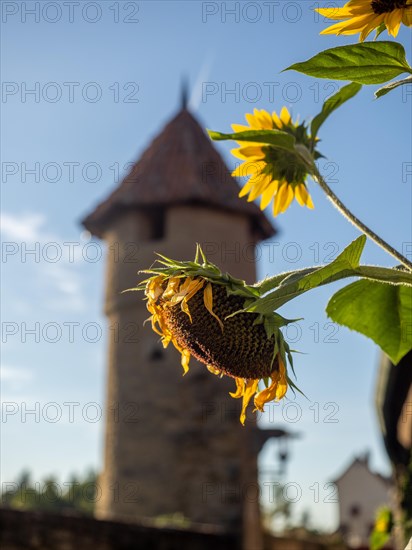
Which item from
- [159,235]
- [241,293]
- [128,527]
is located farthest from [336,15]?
[159,235]

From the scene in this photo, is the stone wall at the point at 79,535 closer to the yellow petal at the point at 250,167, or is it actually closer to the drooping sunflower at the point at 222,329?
the yellow petal at the point at 250,167

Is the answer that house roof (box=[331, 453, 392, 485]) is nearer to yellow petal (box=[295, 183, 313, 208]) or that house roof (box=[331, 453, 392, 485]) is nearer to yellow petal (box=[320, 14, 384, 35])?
yellow petal (box=[295, 183, 313, 208])

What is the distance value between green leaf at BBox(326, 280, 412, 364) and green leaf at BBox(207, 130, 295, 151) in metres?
0.23

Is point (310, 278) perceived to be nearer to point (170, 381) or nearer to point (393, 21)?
point (393, 21)

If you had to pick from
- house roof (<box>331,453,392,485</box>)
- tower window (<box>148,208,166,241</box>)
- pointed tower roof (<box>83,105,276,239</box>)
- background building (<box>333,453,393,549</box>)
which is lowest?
background building (<box>333,453,393,549</box>)

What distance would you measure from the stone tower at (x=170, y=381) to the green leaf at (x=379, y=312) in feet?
49.3

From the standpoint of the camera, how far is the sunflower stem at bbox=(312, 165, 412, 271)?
1.05 m

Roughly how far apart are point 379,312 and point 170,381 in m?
16.1

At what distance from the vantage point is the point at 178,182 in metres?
18.2

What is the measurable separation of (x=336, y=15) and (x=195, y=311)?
38cm

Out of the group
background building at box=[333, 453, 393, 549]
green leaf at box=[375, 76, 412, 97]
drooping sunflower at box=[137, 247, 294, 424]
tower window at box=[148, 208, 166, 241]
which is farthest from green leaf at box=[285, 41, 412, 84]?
background building at box=[333, 453, 393, 549]

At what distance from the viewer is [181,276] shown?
3.59ft

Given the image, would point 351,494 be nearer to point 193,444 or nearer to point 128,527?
point 193,444

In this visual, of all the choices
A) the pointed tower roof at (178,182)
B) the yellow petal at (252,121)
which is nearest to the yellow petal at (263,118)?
the yellow petal at (252,121)
